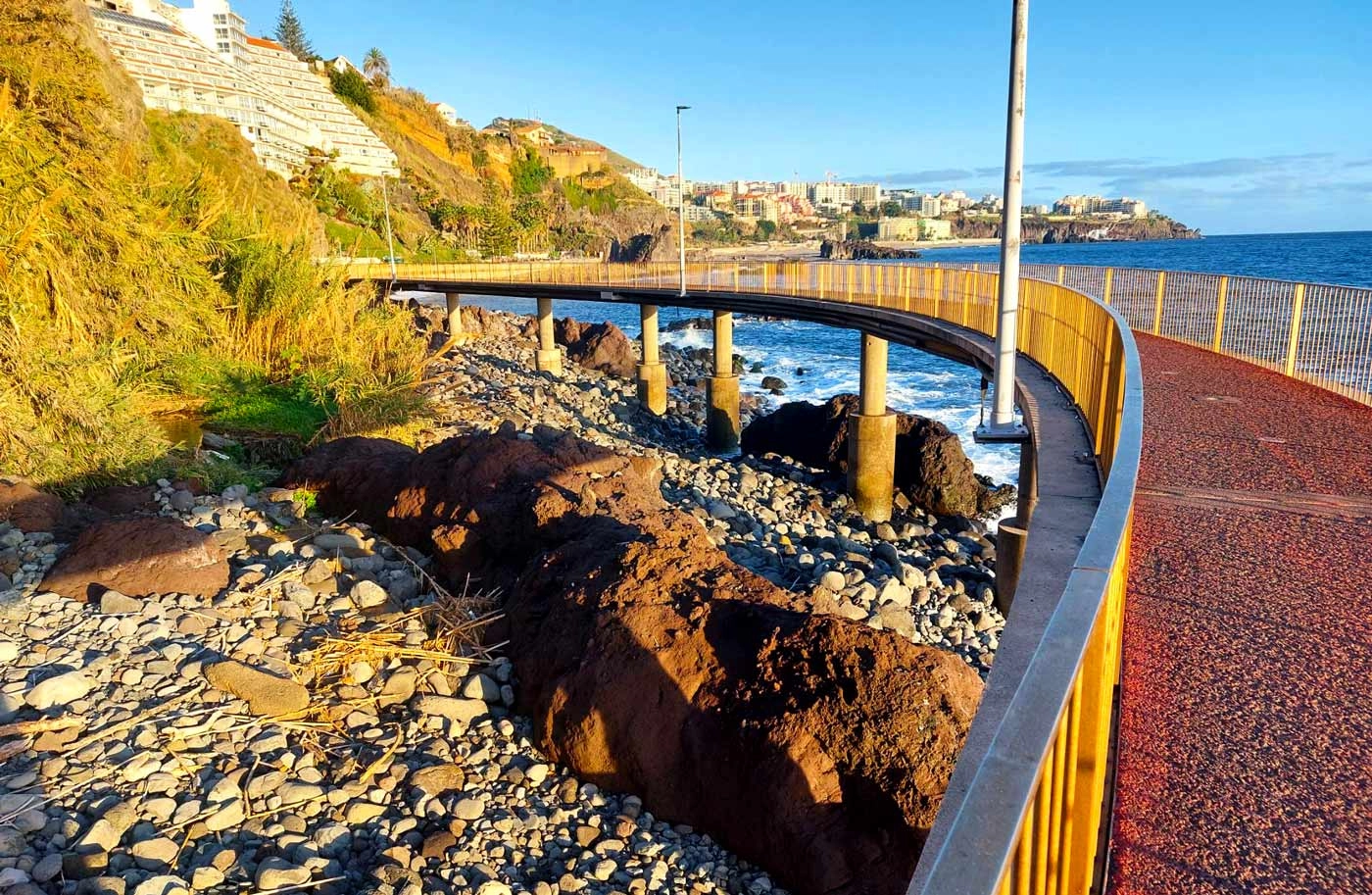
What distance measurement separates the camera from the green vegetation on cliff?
864 centimetres

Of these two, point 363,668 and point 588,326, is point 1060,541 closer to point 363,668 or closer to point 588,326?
point 363,668

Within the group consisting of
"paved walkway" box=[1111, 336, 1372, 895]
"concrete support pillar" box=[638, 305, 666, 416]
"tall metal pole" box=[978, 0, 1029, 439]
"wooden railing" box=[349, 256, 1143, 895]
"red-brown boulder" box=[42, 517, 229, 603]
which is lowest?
"concrete support pillar" box=[638, 305, 666, 416]

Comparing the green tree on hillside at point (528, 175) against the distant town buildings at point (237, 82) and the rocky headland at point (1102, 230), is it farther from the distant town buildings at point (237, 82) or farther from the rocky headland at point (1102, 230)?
the rocky headland at point (1102, 230)

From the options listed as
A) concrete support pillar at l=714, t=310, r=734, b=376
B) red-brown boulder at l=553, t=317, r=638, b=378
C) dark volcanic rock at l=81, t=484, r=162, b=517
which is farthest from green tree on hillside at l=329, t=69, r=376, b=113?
dark volcanic rock at l=81, t=484, r=162, b=517

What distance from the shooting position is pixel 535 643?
5910mm

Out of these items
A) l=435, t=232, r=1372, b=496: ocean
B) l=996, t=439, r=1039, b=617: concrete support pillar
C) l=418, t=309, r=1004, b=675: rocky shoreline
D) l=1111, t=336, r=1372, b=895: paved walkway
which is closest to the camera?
l=1111, t=336, r=1372, b=895: paved walkway

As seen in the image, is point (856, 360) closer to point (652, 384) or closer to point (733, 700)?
point (652, 384)

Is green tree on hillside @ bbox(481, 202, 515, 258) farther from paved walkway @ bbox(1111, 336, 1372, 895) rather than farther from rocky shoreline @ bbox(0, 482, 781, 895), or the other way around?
paved walkway @ bbox(1111, 336, 1372, 895)

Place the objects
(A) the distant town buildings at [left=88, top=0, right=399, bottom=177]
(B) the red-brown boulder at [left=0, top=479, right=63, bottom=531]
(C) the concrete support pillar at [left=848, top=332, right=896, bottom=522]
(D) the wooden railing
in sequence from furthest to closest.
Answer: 1. (A) the distant town buildings at [left=88, top=0, right=399, bottom=177]
2. (C) the concrete support pillar at [left=848, top=332, right=896, bottom=522]
3. (B) the red-brown boulder at [left=0, top=479, right=63, bottom=531]
4. (D) the wooden railing

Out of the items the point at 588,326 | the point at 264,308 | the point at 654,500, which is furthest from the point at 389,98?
the point at 654,500

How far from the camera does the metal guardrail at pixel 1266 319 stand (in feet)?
32.6

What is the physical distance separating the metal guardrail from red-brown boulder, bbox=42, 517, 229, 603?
11.2 metres

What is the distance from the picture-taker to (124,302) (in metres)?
10.9

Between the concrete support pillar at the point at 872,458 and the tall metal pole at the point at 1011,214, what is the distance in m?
8.97
